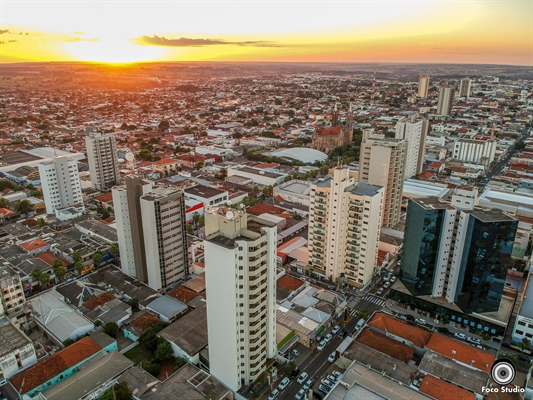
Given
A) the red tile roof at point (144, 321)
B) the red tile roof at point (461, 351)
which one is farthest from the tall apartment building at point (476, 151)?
the red tile roof at point (144, 321)

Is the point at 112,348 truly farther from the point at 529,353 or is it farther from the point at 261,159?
the point at 261,159

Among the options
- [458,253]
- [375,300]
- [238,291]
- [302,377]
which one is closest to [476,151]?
[458,253]

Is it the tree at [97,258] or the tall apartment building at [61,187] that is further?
the tall apartment building at [61,187]

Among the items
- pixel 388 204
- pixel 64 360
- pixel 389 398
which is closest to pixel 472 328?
pixel 389 398

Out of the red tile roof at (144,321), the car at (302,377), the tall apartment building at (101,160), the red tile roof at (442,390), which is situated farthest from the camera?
the tall apartment building at (101,160)

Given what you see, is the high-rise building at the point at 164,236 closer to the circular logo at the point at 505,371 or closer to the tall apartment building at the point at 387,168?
the tall apartment building at the point at 387,168

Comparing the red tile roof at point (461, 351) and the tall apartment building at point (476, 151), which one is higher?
the tall apartment building at point (476, 151)

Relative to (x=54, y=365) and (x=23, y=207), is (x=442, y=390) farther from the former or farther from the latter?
(x=23, y=207)

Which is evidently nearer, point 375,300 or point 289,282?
point 375,300
